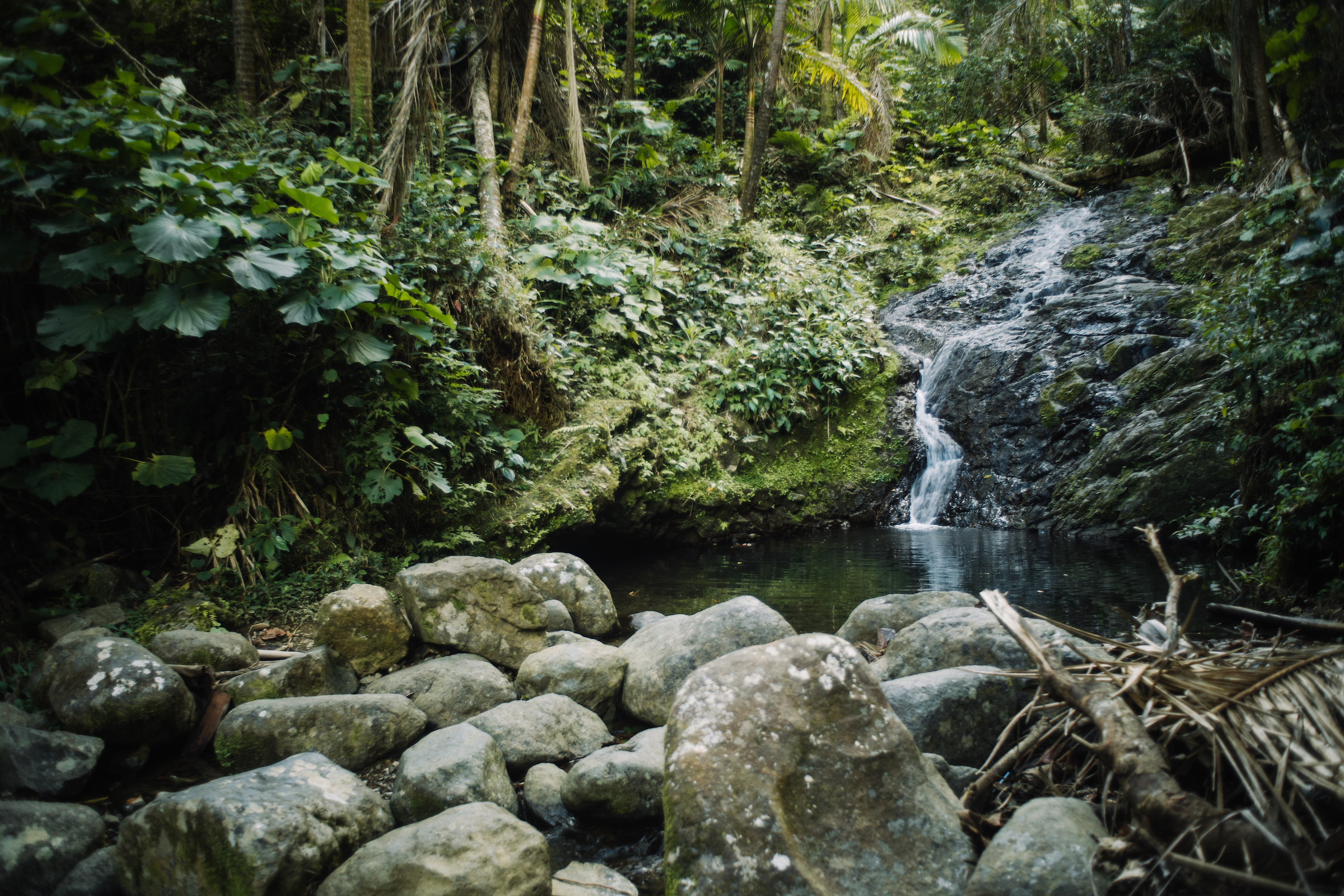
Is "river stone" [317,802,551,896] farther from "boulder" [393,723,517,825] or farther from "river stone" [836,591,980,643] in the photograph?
"river stone" [836,591,980,643]

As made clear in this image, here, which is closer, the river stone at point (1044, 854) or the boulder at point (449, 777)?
the river stone at point (1044, 854)

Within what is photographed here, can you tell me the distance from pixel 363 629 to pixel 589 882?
2.30 m

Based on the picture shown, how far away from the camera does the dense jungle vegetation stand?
3854 mm

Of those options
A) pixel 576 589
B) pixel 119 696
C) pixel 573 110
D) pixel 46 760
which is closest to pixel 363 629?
pixel 119 696

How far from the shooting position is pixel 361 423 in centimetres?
530

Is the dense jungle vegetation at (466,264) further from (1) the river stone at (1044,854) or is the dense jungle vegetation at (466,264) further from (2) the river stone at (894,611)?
(1) the river stone at (1044,854)

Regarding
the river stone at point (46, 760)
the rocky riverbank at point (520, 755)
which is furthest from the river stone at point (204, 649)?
the river stone at point (46, 760)

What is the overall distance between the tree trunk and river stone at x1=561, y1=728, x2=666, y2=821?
28.0 feet

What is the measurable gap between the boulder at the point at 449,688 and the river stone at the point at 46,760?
1251 millimetres

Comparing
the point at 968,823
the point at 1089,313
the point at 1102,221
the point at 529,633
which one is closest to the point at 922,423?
the point at 1089,313

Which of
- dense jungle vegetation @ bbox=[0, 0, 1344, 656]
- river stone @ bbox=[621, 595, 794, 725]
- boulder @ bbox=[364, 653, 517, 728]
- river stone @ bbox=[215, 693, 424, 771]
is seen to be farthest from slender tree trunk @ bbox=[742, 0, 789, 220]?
river stone @ bbox=[215, 693, 424, 771]

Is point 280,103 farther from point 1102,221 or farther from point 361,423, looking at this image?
point 1102,221

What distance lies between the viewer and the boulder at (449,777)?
2814mm

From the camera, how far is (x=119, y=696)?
3.16 meters
